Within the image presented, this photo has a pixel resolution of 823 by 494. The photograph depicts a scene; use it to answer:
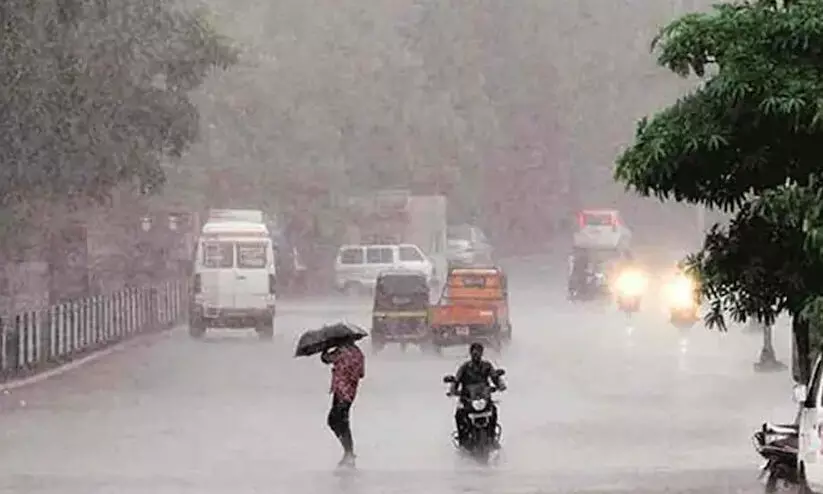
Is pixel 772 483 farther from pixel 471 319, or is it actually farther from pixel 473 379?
pixel 471 319

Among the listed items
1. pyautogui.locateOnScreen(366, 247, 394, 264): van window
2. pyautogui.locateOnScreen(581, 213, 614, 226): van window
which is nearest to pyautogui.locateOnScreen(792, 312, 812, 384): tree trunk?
pyautogui.locateOnScreen(366, 247, 394, 264): van window

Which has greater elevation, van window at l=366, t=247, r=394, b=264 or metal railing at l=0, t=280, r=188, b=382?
van window at l=366, t=247, r=394, b=264

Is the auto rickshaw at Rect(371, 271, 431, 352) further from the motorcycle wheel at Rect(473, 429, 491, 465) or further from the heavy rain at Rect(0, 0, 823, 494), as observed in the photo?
the motorcycle wheel at Rect(473, 429, 491, 465)

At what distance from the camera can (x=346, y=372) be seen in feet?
76.4

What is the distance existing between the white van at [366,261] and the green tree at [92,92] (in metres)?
23.5

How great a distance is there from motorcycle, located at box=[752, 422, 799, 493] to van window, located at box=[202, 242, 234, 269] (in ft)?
100

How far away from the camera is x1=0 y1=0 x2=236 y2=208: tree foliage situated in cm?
3608

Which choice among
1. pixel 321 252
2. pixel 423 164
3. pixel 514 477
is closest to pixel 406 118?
pixel 423 164

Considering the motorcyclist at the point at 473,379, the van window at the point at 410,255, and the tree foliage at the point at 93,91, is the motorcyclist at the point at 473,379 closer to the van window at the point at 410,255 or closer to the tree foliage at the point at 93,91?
the tree foliage at the point at 93,91

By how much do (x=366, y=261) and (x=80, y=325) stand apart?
1213 inches

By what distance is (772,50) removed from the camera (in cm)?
1802

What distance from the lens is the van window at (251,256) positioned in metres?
50.0

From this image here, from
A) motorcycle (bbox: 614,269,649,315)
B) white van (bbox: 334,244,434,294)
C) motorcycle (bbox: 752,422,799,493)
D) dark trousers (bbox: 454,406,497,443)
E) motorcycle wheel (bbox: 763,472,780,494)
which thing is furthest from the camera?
white van (bbox: 334,244,434,294)

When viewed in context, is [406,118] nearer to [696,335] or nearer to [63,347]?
[696,335]
